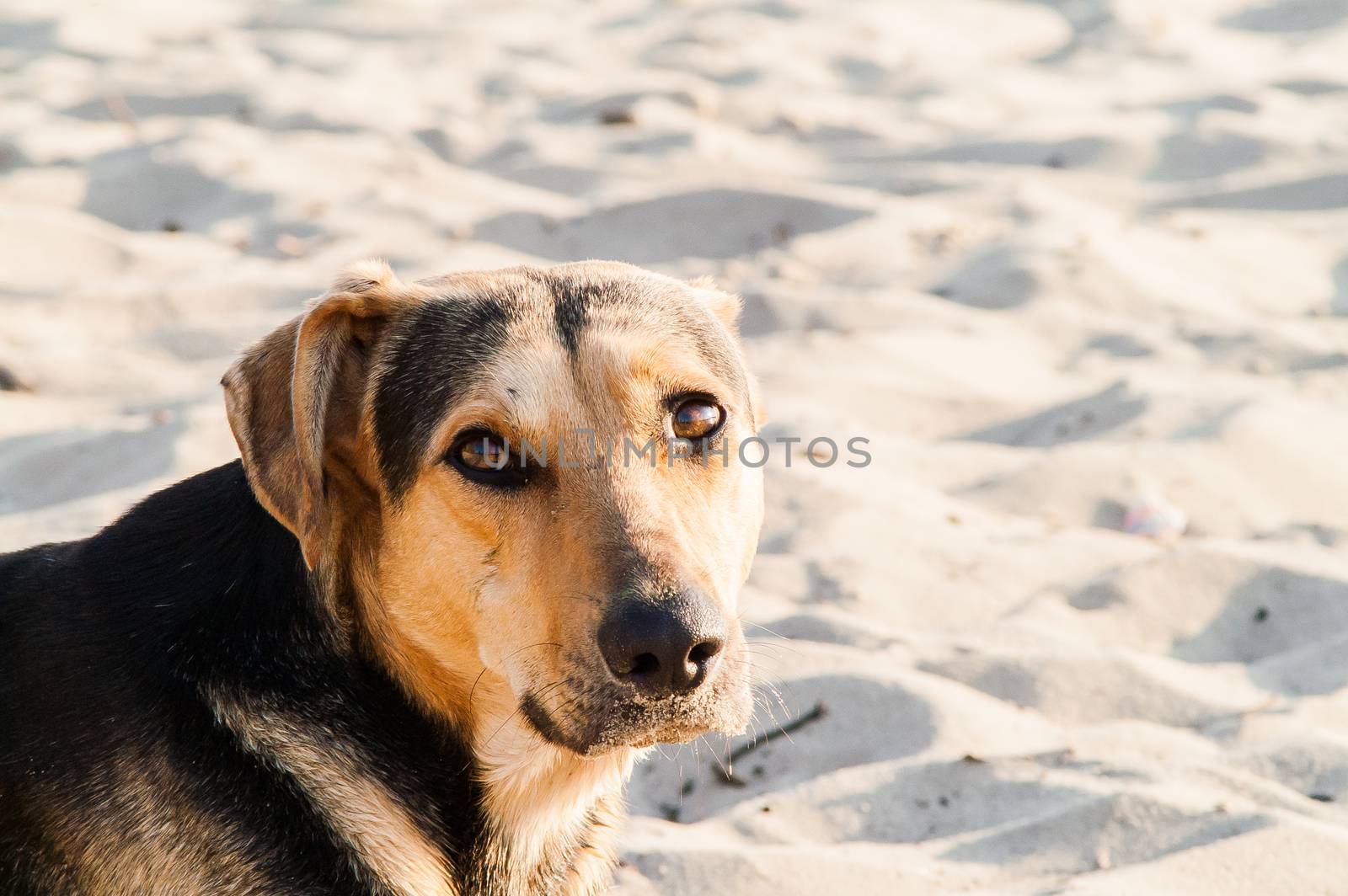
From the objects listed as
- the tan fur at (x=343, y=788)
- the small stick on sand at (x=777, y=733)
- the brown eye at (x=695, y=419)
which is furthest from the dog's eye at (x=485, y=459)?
the small stick on sand at (x=777, y=733)

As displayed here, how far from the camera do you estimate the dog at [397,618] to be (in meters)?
2.95

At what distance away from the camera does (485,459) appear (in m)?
3.23

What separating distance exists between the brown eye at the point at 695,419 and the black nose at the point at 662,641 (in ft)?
2.18

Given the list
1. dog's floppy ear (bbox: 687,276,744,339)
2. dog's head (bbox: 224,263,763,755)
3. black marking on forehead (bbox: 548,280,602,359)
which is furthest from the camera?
dog's floppy ear (bbox: 687,276,744,339)

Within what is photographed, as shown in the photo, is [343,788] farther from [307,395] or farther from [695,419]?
[695,419]

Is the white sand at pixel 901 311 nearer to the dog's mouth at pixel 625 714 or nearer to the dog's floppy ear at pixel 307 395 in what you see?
the dog's mouth at pixel 625 714

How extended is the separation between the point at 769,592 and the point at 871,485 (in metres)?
1.00

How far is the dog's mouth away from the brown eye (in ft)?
2.24

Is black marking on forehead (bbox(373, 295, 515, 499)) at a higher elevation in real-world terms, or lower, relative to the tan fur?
higher

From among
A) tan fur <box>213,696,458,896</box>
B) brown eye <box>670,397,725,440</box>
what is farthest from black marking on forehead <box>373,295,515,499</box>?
tan fur <box>213,696,458,896</box>

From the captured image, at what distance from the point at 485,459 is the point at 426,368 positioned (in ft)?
0.99

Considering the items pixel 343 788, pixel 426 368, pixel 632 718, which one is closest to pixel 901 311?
pixel 426 368

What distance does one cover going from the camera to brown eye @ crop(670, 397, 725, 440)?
342 centimetres

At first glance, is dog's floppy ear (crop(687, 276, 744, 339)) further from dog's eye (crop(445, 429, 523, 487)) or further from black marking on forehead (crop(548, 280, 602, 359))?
dog's eye (crop(445, 429, 523, 487))
